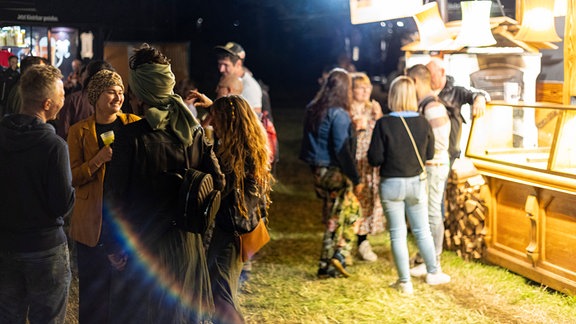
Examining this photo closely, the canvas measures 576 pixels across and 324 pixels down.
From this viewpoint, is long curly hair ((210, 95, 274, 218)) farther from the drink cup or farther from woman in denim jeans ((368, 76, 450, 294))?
woman in denim jeans ((368, 76, 450, 294))

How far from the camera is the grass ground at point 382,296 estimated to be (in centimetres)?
670

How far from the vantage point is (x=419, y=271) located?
802 centimetres

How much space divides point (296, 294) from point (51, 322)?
323 centimetres

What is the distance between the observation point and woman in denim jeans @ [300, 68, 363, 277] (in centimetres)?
759

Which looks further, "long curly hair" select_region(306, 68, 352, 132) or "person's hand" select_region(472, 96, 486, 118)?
"person's hand" select_region(472, 96, 486, 118)

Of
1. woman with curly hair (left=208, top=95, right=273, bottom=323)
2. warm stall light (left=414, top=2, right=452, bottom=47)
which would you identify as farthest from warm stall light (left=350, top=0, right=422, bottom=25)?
woman with curly hair (left=208, top=95, right=273, bottom=323)

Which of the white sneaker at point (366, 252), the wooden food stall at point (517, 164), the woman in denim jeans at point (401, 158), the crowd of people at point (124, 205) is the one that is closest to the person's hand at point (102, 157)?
the crowd of people at point (124, 205)

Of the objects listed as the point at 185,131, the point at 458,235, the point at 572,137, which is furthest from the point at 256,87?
the point at 185,131

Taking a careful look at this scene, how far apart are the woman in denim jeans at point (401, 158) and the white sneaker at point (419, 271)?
656 millimetres

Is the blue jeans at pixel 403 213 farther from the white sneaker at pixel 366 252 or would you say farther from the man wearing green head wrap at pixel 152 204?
the man wearing green head wrap at pixel 152 204

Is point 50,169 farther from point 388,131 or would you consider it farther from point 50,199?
point 388,131

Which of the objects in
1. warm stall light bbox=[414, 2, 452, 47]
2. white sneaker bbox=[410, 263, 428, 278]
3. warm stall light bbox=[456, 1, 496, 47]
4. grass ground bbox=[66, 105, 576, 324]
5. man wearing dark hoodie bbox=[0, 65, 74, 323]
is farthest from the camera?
warm stall light bbox=[414, 2, 452, 47]

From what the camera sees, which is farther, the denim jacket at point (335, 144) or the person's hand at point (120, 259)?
the denim jacket at point (335, 144)

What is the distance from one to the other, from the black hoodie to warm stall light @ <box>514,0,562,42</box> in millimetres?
5687
